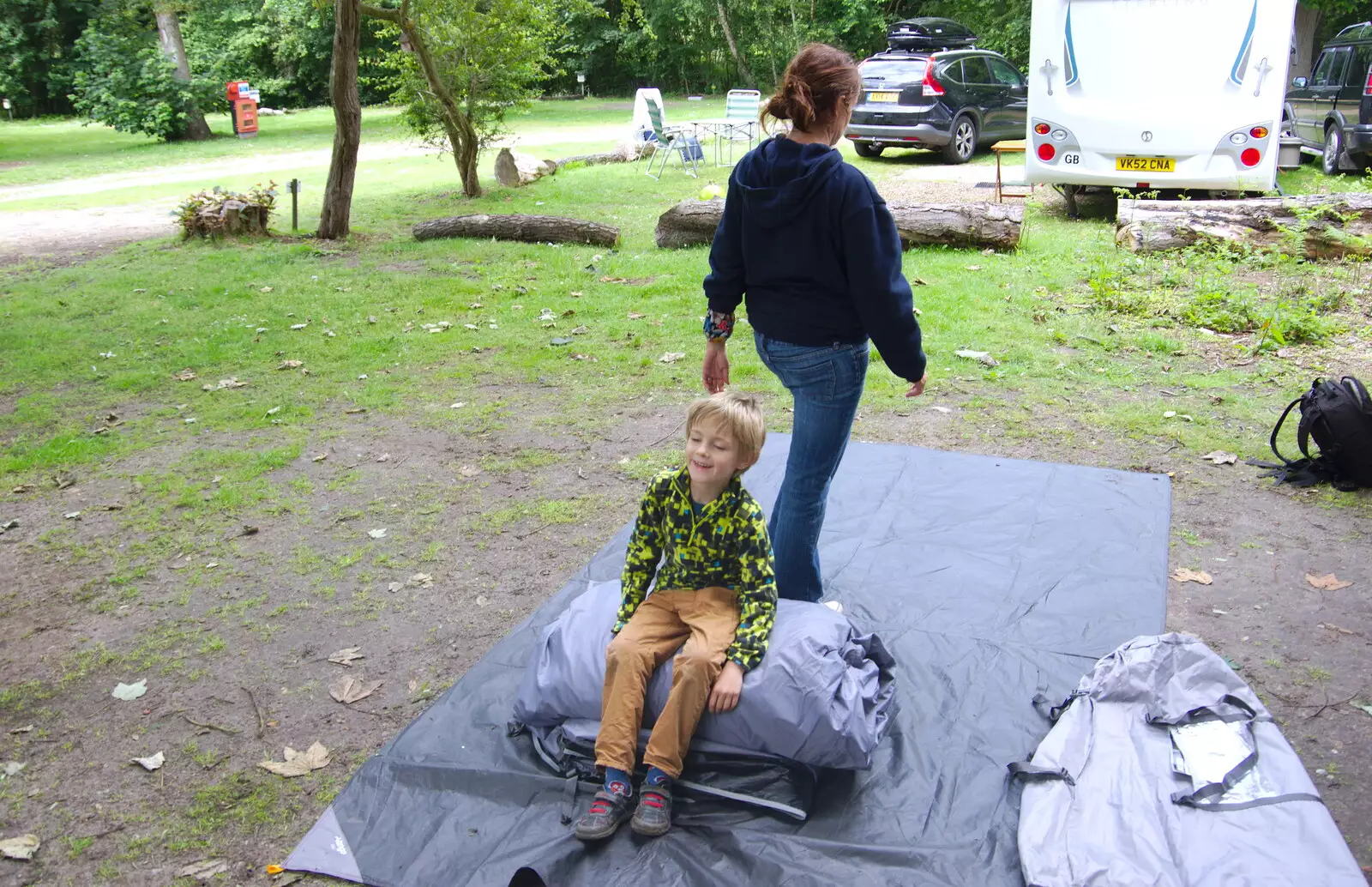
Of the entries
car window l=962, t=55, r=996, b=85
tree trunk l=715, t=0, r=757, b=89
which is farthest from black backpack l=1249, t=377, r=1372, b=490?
tree trunk l=715, t=0, r=757, b=89

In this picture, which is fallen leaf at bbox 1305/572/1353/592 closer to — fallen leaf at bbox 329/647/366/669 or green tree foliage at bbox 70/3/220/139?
fallen leaf at bbox 329/647/366/669

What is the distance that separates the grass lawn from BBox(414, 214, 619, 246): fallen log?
243mm

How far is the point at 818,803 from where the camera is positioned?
9.54 ft

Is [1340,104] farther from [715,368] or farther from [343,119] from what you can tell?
[715,368]

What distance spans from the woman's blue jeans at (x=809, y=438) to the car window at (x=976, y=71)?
15265 millimetres

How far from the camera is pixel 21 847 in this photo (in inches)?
114

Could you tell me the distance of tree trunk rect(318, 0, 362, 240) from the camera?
10.8m

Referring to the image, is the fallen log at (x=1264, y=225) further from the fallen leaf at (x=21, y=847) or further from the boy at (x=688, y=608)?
the fallen leaf at (x=21, y=847)

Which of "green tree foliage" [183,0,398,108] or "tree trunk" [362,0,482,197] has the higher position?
"green tree foliage" [183,0,398,108]

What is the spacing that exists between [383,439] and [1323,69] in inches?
→ 596

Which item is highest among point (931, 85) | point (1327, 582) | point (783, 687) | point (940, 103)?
point (931, 85)

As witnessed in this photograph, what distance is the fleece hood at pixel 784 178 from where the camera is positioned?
10.2 ft

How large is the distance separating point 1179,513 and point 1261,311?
11.9ft

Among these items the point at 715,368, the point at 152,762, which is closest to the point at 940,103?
the point at 715,368
